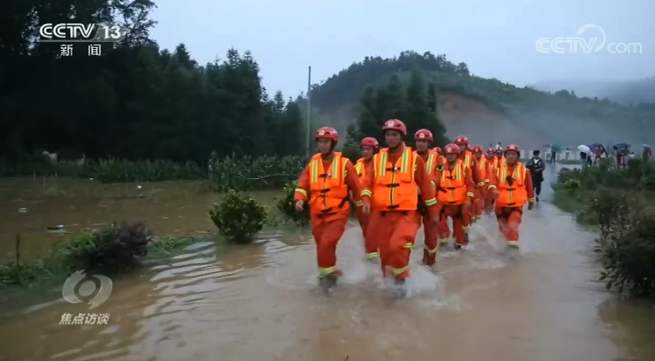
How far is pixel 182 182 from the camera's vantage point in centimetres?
3078

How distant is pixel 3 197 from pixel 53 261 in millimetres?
14054

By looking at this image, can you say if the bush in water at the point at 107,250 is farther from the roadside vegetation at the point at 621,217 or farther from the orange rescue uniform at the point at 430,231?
the roadside vegetation at the point at 621,217

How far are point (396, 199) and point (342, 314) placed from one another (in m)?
1.48

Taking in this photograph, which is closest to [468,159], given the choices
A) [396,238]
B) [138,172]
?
[396,238]

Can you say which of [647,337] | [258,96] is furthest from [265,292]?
[258,96]

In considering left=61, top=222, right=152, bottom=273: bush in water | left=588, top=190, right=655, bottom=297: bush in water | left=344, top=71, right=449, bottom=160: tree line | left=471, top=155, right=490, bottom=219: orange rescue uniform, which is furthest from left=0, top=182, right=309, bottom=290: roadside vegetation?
left=344, top=71, right=449, bottom=160: tree line

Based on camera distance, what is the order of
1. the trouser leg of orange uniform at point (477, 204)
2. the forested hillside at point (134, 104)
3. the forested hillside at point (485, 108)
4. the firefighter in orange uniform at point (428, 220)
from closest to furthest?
the firefighter in orange uniform at point (428, 220) < the trouser leg of orange uniform at point (477, 204) < the forested hillside at point (134, 104) < the forested hillside at point (485, 108)

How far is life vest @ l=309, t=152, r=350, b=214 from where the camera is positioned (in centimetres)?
787

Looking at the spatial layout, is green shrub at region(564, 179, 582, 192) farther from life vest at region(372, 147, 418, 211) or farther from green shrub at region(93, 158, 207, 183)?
green shrub at region(93, 158, 207, 183)

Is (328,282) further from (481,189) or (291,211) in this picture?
(291,211)

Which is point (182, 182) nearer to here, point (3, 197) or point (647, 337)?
point (3, 197)

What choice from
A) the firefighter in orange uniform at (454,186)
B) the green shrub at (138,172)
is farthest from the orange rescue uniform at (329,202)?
the green shrub at (138,172)

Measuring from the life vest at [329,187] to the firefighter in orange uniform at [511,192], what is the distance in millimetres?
3529

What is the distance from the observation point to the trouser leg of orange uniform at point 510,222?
34.1 feet
